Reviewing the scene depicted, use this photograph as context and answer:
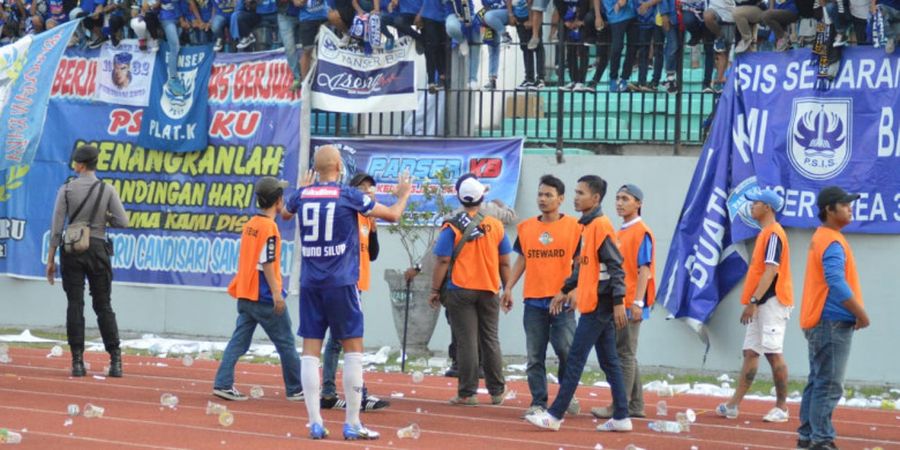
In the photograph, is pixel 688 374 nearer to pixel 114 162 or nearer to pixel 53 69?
pixel 53 69

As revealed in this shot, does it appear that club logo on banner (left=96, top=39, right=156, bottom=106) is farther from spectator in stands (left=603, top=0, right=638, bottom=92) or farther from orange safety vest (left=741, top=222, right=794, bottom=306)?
orange safety vest (left=741, top=222, right=794, bottom=306)

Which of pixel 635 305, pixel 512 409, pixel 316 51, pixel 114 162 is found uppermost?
pixel 316 51

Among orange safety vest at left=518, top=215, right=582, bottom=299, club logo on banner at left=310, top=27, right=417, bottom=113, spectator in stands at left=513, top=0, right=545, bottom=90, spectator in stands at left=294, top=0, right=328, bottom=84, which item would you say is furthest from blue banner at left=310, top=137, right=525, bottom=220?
orange safety vest at left=518, top=215, right=582, bottom=299

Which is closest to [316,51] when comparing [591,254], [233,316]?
[233,316]

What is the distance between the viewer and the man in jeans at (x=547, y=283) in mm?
11570

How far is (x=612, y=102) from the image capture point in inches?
705

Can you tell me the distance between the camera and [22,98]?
13969 mm

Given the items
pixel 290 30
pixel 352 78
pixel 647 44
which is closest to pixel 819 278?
pixel 647 44

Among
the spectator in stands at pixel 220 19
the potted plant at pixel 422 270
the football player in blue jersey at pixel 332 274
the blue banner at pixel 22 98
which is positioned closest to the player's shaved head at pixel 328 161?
the football player in blue jersey at pixel 332 274

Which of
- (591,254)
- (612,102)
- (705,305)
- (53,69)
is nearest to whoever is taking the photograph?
(591,254)

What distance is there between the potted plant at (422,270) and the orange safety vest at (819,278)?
6718 mm

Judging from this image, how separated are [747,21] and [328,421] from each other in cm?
704

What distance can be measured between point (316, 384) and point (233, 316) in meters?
9.00

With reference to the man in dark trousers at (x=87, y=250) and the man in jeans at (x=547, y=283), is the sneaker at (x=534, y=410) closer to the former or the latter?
the man in jeans at (x=547, y=283)
